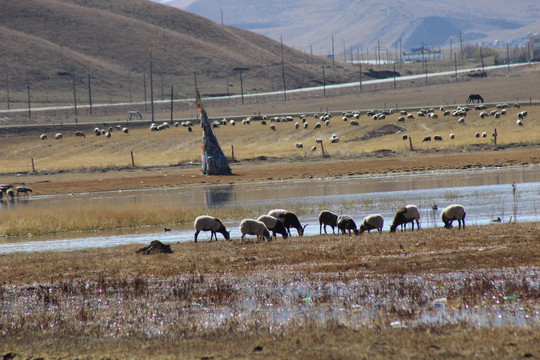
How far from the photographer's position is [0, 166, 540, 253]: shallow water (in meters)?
25.4

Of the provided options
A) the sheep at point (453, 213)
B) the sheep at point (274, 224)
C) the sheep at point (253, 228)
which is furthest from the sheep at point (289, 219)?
the sheep at point (453, 213)

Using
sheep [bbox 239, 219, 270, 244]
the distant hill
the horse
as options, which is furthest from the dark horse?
sheep [bbox 239, 219, 270, 244]

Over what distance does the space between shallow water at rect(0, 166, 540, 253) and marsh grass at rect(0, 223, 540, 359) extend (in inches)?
240

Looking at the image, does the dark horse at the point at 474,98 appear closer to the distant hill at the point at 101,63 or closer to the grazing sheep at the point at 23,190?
the grazing sheep at the point at 23,190

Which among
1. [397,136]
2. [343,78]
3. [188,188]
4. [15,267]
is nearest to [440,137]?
[397,136]

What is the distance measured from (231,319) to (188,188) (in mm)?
33142

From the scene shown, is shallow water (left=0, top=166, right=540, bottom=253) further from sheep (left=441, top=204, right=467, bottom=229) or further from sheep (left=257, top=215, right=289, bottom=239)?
sheep (left=257, top=215, right=289, bottom=239)

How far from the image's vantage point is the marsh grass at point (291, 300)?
950 cm

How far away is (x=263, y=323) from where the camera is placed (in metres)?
Answer: 11.0

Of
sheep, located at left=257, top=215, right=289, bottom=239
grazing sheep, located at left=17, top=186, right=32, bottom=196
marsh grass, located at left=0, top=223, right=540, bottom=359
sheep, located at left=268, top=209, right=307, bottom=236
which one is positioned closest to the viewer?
marsh grass, located at left=0, top=223, right=540, bottom=359

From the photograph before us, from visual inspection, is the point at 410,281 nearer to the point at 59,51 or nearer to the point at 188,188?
the point at 188,188

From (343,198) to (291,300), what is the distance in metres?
21.4

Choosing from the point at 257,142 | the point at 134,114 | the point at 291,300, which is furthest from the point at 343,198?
the point at 134,114

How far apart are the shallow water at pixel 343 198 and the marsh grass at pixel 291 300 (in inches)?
240
